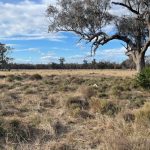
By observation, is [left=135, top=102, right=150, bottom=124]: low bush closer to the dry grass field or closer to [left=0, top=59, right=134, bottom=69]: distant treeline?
the dry grass field

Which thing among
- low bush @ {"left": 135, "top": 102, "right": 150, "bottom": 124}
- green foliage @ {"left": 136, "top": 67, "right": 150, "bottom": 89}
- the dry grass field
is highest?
green foliage @ {"left": 136, "top": 67, "right": 150, "bottom": 89}

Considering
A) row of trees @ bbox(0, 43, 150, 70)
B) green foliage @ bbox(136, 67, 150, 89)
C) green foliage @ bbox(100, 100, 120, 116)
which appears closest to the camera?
green foliage @ bbox(100, 100, 120, 116)

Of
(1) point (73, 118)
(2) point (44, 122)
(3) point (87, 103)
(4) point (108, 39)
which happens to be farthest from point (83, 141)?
(4) point (108, 39)

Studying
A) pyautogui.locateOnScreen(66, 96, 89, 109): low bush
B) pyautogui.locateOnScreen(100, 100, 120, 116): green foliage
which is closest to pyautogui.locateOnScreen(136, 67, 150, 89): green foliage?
pyautogui.locateOnScreen(66, 96, 89, 109): low bush

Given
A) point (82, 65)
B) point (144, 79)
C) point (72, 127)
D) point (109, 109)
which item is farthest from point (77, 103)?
point (82, 65)

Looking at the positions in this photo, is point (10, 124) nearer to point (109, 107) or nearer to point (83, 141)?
point (83, 141)

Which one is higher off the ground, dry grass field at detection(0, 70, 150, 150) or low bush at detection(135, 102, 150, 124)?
low bush at detection(135, 102, 150, 124)

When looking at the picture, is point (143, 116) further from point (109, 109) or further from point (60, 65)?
point (60, 65)

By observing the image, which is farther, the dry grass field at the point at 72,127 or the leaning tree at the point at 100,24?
the leaning tree at the point at 100,24

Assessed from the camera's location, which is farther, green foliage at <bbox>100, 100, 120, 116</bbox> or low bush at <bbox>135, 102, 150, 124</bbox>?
green foliage at <bbox>100, 100, 120, 116</bbox>

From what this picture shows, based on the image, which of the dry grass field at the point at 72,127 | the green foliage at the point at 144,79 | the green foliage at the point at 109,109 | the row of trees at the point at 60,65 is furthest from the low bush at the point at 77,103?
the row of trees at the point at 60,65

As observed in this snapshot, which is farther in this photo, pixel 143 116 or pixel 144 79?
pixel 144 79

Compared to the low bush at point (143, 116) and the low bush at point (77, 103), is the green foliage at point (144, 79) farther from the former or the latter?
the low bush at point (143, 116)

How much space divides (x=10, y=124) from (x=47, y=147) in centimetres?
260
